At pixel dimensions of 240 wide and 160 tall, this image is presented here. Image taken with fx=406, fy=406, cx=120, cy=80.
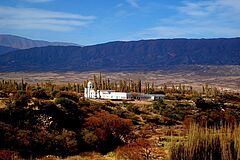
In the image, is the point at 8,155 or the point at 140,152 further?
the point at 140,152

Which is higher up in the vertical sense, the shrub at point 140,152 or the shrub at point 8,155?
the shrub at point 8,155

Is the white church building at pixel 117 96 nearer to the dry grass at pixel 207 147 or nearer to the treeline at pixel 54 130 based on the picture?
the treeline at pixel 54 130

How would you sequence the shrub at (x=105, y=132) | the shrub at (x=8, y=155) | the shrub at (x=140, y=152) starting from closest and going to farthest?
the shrub at (x=8, y=155), the shrub at (x=140, y=152), the shrub at (x=105, y=132)

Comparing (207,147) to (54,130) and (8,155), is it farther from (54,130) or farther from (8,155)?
(54,130)

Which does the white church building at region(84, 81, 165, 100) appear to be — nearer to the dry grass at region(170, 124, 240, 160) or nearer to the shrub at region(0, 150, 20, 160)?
the shrub at region(0, 150, 20, 160)

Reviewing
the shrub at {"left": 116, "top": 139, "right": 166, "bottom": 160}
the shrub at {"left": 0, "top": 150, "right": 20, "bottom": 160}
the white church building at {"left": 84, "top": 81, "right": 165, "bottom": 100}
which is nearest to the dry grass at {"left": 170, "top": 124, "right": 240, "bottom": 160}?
the shrub at {"left": 116, "top": 139, "right": 166, "bottom": 160}

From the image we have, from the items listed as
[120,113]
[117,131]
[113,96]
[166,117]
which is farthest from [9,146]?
[113,96]

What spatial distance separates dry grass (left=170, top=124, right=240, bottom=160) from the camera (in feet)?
54.8

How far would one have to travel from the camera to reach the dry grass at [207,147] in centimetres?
1670

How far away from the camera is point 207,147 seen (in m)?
16.9

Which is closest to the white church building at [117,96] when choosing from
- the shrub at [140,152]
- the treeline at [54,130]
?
the treeline at [54,130]

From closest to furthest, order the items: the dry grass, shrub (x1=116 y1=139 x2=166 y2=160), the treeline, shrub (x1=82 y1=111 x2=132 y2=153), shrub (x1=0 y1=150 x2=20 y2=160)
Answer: the dry grass < shrub (x1=0 y1=150 x2=20 y2=160) < shrub (x1=116 y1=139 x2=166 y2=160) < the treeline < shrub (x1=82 y1=111 x2=132 y2=153)

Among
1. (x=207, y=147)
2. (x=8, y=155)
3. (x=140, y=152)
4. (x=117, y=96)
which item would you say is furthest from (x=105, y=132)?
(x=117, y=96)

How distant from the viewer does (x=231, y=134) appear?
17.4 metres
